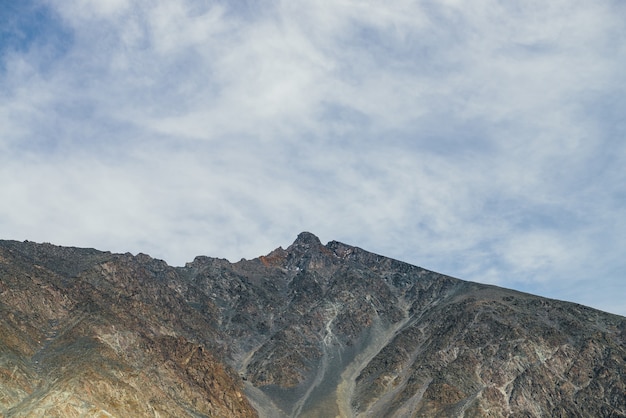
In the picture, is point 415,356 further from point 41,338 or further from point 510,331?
point 41,338

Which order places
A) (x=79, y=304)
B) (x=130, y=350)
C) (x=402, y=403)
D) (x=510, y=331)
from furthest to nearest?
(x=510, y=331) < (x=402, y=403) < (x=79, y=304) < (x=130, y=350)

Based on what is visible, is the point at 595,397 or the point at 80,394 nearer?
the point at 80,394

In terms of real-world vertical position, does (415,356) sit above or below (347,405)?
above

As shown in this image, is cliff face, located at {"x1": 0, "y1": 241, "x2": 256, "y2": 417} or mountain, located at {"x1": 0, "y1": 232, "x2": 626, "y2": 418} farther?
mountain, located at {"x1": 0, "y1": 232, "x2": 626, "y2": 418}

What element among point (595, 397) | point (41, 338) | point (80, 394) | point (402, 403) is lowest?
point (80, 394)

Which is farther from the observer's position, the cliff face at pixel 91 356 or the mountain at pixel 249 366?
the mountain at pixel 249 366

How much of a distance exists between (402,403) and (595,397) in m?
51.7

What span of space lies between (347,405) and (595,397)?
68062mm

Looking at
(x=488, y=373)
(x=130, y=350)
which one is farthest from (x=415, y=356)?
(x=130, y=350)

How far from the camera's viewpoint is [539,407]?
15325 centimetres

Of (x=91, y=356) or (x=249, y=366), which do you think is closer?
(x=91, y=356)

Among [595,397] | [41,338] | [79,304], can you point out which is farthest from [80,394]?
[595,397]

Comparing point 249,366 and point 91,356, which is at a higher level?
point 249,366

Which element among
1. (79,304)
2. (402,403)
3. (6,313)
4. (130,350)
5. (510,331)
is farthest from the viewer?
(510,331)
